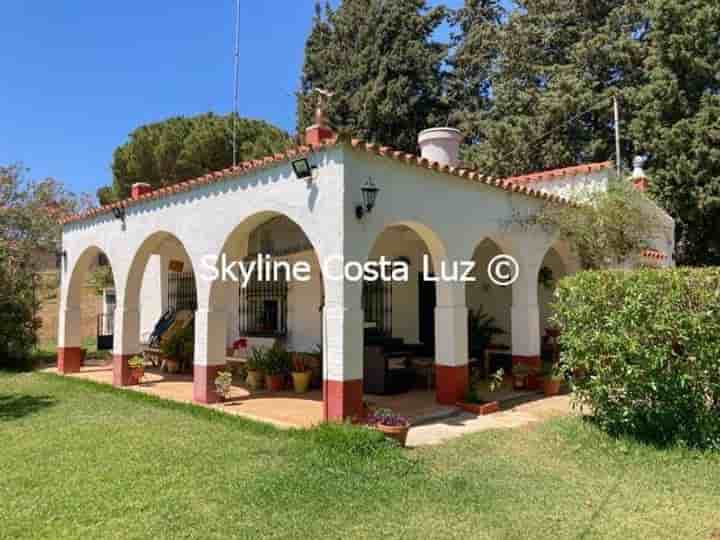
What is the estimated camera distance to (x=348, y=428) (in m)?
6.84

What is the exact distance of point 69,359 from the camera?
13992 millimetres

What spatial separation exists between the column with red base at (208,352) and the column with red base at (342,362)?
2.92 m

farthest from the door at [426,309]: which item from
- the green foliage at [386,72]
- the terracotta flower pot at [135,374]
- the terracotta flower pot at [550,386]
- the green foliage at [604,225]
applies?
the green foliage at [386,72]

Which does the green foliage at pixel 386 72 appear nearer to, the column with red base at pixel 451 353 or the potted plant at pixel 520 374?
the potted plant at pixel 520 374

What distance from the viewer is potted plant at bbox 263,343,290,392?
11.1m

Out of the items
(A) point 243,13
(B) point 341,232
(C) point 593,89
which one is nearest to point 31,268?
(A) point 243,13

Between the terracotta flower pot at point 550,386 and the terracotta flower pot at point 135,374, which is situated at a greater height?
the terracotta flower pot at point 135,374

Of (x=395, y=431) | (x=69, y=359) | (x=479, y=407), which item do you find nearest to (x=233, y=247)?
(x=395, y=431)

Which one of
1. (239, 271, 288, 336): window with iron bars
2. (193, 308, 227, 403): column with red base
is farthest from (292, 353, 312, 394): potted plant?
(239, 271, 288, 336): window with iron bars

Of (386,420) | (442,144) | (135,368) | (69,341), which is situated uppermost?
(442,144)

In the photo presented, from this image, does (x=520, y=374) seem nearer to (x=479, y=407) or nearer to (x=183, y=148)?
(x=479, y=407)

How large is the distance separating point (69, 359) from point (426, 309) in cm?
908

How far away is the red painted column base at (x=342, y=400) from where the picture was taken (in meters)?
7.44

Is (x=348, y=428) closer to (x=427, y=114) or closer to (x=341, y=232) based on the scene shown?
(x=341, y=232)
